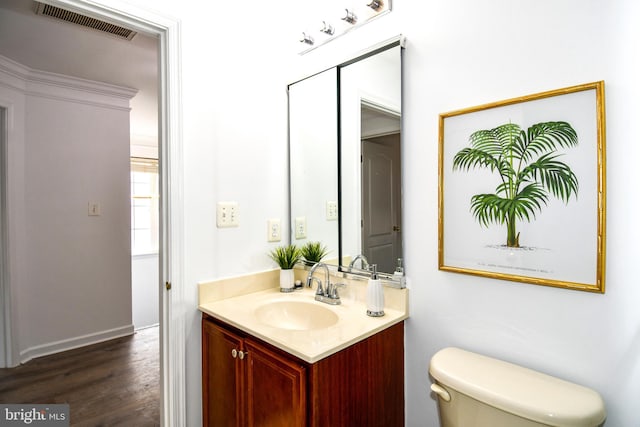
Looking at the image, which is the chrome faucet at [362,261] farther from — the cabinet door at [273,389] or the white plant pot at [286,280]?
the cabinet door at [273,389]

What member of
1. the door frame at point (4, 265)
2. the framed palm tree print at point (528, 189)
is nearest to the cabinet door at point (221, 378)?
the framed palm tree print at point (528, 189)

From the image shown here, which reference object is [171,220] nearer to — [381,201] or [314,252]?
[314,252]

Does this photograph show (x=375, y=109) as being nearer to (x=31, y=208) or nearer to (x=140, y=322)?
(x=31, y=208)

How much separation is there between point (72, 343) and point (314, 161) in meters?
2.84

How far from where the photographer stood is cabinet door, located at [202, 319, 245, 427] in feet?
4.28

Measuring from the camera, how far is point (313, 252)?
1.77 meters

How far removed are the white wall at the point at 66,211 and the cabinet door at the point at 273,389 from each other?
2.49 metres

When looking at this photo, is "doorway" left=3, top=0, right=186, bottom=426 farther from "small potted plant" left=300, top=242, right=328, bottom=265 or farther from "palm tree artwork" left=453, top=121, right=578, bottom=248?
"palm tree artwork" left=453, top=121, right=578, bottom=248

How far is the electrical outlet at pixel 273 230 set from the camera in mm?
1789

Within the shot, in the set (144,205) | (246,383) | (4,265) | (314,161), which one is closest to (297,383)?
(246,383)

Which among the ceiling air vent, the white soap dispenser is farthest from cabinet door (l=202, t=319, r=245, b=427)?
the ceiling air vent

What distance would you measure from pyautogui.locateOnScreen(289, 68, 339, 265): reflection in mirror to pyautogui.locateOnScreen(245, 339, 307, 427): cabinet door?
2.07ft

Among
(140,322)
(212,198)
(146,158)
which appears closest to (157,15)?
(212,198)

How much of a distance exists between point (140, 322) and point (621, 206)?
173 inches
